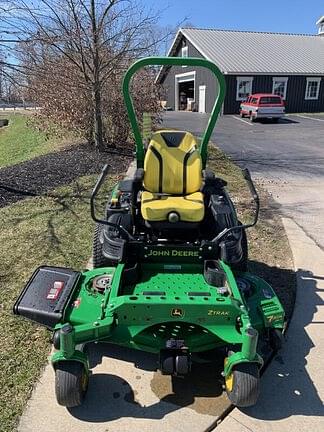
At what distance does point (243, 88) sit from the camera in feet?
80.0

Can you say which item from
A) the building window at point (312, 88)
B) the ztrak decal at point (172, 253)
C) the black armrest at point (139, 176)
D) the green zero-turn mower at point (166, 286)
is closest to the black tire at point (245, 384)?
the green zero-turn mower at point (166, 286)

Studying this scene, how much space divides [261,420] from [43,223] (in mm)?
3820

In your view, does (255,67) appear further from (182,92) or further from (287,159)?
(287,159)

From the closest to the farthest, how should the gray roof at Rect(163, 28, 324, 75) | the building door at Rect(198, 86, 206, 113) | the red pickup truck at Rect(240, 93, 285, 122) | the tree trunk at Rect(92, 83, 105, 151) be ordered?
the tree trunk at Rect(92, 83, 105, 151) → the red pickup truck at Rect(240, 93, 285, 122) → the gray roof at Rect(163, 28, 324, 75) → the building door at Rect(198, 86, 206, 113)

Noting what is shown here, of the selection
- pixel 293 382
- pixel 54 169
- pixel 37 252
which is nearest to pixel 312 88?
pixel 54 169

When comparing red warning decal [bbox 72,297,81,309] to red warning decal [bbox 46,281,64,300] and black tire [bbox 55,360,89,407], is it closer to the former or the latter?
red warning decal [bbox 46,281,64,300]

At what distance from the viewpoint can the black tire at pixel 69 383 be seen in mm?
2412

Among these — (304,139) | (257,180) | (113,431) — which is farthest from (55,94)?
(113,431)

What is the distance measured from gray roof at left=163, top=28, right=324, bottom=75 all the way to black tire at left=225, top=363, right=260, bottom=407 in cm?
2282

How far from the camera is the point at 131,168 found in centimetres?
867

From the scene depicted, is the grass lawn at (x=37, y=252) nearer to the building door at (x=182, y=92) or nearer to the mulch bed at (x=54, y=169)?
the mulch bed at (x=54, y=169)

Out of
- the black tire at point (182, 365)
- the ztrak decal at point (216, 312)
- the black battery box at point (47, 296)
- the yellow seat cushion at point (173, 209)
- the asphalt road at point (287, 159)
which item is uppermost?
the yellow seat cushion at point (173, 209)

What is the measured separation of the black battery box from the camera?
2779 millimetres

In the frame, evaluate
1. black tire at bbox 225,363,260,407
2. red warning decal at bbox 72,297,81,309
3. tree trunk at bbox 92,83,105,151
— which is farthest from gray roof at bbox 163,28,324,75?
black tire at bbox 225,363,260,407
